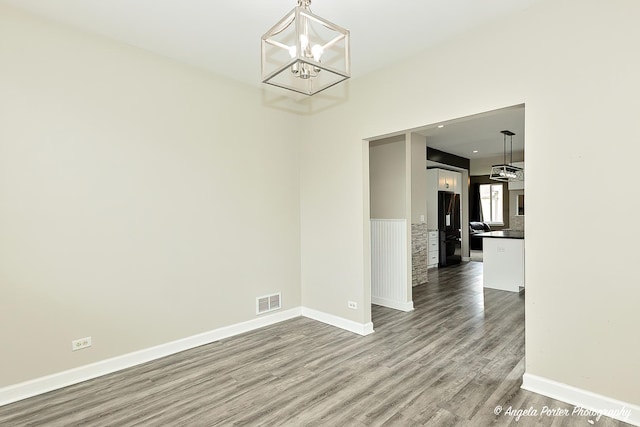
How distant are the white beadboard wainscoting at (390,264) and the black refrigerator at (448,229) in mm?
3598

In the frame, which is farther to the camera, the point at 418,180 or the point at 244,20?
the point at 418,180

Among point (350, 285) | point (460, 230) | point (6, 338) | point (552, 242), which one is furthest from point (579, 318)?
point (460, 230)

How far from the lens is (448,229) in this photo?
832cm

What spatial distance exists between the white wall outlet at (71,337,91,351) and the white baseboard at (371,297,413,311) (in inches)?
145

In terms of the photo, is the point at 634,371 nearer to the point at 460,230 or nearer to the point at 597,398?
the point at 597,398

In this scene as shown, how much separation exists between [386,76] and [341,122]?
2.50 feet

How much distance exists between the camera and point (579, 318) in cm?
237

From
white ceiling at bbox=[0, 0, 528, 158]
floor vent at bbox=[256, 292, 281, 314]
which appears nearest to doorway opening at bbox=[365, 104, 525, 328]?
white ceiling at bbox=[0, 0, 528, 158]

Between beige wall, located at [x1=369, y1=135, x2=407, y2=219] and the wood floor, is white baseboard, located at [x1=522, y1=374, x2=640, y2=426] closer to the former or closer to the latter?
the wood floor

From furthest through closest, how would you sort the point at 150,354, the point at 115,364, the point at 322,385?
the point at 150,354, the point at 115,364, the point at 322,385

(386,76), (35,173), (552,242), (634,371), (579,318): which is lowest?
(634,371)

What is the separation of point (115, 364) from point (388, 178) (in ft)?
14.0

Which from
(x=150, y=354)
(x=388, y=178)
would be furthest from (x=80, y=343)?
(x=388, y=178)

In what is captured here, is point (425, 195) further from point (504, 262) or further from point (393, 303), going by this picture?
point (393, 303)
